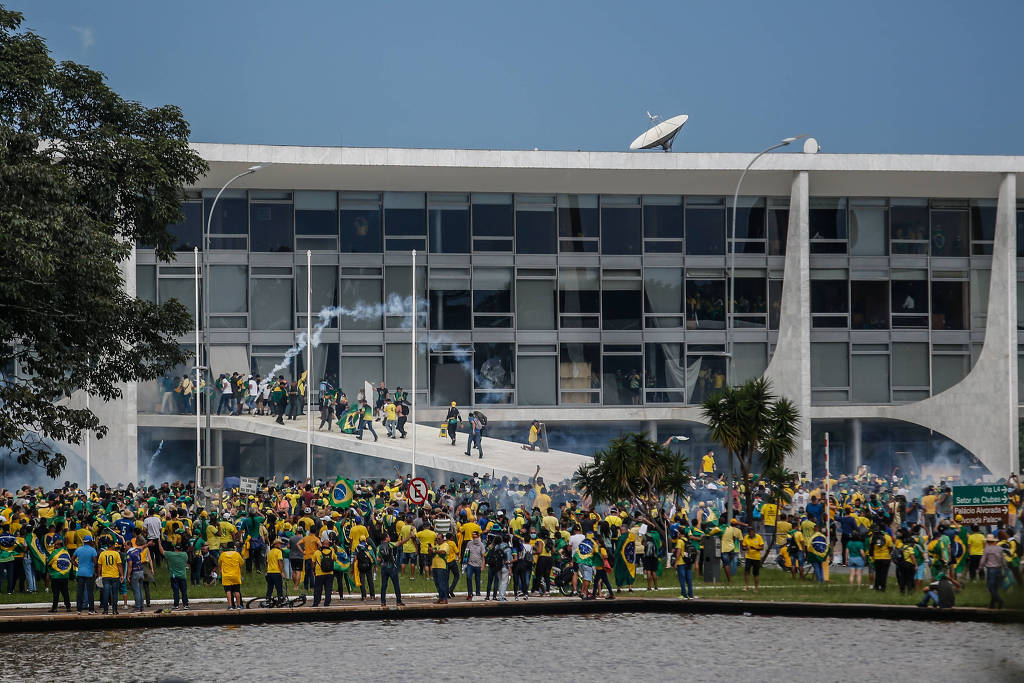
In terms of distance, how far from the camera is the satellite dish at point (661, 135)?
4731 cm

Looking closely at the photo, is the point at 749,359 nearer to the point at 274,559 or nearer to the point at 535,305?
the point at 535,305

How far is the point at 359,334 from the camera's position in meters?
47.4

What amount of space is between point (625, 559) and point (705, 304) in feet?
87.9

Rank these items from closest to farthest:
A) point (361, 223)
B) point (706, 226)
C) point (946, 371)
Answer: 1. point (361, 223)
2. point (706, 226)
3. point (946, 371)

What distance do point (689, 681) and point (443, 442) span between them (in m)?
29.8

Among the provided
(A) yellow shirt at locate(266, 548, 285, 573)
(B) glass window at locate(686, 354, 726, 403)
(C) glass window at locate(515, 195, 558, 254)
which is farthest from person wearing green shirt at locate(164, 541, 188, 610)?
(B) glass window at locate(686, 354, 726, 403)

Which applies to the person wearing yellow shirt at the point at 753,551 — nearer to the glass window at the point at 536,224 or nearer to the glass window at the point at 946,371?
the glass window at the point at 536,224

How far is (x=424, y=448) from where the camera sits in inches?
1673

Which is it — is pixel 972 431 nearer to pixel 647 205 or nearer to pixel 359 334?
pixel 647 205

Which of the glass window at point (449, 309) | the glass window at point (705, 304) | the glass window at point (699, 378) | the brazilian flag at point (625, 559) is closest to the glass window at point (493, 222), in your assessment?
the glass window at point (449, 309)

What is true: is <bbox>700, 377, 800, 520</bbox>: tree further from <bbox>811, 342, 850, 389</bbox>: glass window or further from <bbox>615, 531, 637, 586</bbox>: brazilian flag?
<bbox>811, 342, 850, 389</bbox>: glass window

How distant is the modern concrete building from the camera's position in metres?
46.7

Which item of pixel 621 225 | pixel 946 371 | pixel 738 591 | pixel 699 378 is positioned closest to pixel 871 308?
pixel 946 371

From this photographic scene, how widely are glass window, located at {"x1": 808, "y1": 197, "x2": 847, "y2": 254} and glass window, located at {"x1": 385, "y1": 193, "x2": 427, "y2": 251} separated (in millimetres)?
15708
